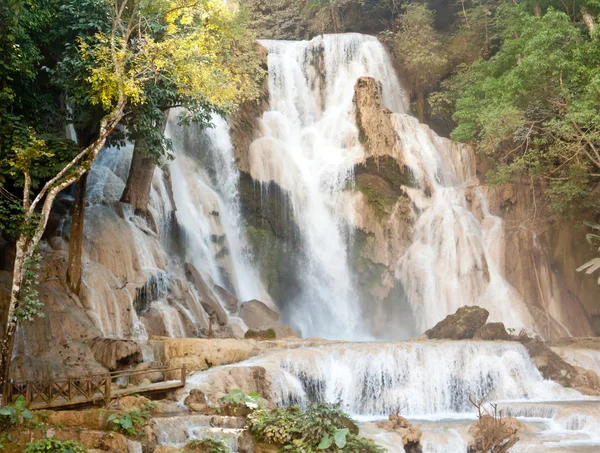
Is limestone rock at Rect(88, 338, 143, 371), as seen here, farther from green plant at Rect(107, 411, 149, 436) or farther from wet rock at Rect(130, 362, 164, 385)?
green plant at Rect(107, 411, 149, 436)

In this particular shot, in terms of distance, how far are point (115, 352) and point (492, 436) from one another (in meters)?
8.86

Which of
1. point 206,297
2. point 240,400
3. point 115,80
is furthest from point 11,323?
point 206,297

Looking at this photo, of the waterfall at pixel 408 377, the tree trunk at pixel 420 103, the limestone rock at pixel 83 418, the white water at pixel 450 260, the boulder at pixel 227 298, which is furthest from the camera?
the tree trunk at pixel 420 103

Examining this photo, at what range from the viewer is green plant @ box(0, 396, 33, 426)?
1005 cm

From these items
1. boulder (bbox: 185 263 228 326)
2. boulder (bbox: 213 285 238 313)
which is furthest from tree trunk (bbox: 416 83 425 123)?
boulder (bbox: 185 263 228 326)

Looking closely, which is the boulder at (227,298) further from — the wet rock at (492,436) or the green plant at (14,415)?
the green plant at (14,415)

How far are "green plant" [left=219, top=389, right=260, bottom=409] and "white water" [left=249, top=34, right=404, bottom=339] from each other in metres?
13.4

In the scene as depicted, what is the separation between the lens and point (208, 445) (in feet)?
34.2

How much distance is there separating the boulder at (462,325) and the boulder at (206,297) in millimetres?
7521

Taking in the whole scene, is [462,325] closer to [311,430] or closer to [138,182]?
[311,430]

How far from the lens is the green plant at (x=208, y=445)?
10297 millimetres

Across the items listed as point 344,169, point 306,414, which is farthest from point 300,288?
point 306,414

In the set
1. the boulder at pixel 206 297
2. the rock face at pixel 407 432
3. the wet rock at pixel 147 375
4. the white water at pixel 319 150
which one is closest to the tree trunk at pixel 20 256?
the wet rock at pixel 147 375

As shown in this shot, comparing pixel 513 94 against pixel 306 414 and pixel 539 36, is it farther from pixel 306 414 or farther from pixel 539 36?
pixel 306 414
